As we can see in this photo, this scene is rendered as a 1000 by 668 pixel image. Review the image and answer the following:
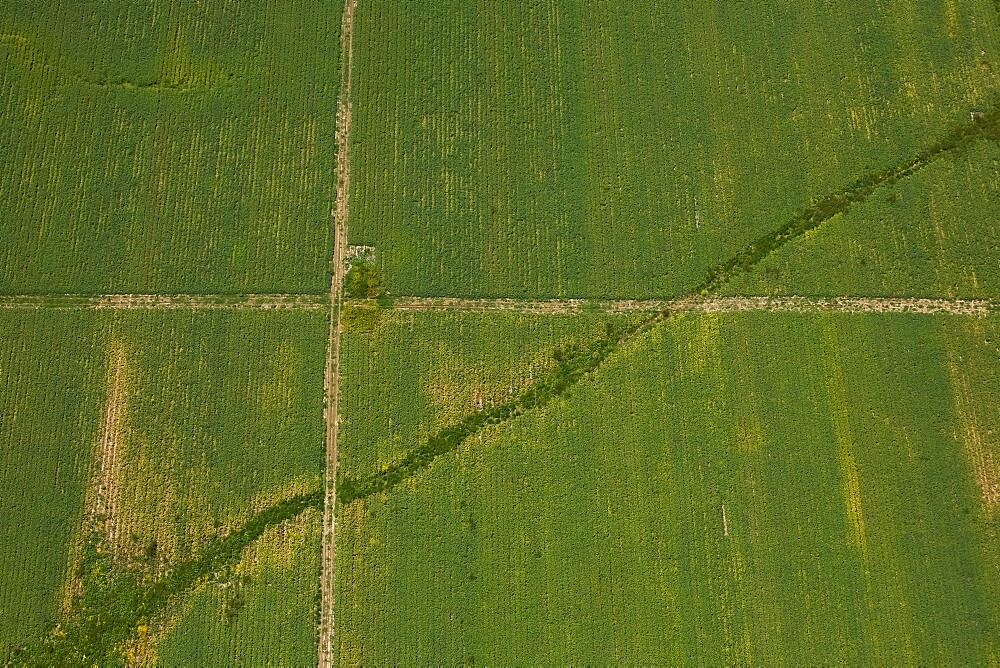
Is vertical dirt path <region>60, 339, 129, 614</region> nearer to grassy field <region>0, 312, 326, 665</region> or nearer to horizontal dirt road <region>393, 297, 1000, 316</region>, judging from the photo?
grassy field <region>0, 312, 326, 665</region>

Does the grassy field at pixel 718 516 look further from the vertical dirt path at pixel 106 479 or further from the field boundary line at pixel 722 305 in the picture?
the vertical dirt path at pixel 106 479

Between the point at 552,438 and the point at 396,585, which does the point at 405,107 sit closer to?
the point at 552,438

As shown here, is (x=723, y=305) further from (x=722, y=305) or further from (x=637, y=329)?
(x=637, y=329)

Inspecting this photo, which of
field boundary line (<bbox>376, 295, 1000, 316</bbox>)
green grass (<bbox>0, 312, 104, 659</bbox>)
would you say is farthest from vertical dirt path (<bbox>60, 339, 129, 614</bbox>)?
field boundary line (<bbox>376, 295, 1000, 316</bbox>)

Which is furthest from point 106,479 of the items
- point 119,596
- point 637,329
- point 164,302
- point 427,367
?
point 637,329

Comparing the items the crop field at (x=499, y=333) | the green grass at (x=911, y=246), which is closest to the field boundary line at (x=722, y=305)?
the crop field at (x=499, y=333)

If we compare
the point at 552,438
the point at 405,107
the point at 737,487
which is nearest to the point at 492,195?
the point at 405,107
